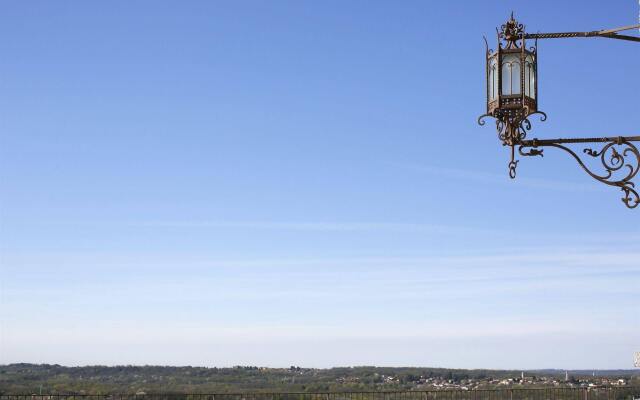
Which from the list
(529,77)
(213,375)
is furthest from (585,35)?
(213,375)

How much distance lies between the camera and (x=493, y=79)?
718 cm

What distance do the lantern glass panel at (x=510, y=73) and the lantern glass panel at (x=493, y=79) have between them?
0.06 meters

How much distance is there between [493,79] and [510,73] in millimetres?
147

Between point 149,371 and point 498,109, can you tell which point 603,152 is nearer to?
point 498,109

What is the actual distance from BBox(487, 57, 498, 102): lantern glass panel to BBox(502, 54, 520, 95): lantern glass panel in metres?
0.06

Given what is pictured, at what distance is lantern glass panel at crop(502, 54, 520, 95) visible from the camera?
278 inches

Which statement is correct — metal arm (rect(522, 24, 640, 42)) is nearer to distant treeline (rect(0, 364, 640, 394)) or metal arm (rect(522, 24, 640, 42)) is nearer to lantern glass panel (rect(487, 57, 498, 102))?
lantern glass panel (rect(487, 57, 498, 102))

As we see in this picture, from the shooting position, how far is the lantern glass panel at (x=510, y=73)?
706cm

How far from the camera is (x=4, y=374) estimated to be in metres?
56.6

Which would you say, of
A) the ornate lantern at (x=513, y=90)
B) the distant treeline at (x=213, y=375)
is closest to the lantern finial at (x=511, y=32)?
the ornate lantern at (x=513, y=90)

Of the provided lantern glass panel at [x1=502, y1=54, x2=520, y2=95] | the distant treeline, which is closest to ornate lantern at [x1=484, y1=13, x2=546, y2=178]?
lantern glass panel at [x1=502, y1=54, x2=520, y2=95]

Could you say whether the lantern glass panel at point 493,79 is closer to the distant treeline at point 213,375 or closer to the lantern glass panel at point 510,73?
the lantern glass panel at point 510,73

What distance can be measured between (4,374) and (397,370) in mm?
23717

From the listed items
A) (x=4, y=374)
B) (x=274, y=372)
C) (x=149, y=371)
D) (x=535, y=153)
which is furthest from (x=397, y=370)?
(x=535, y=153)
